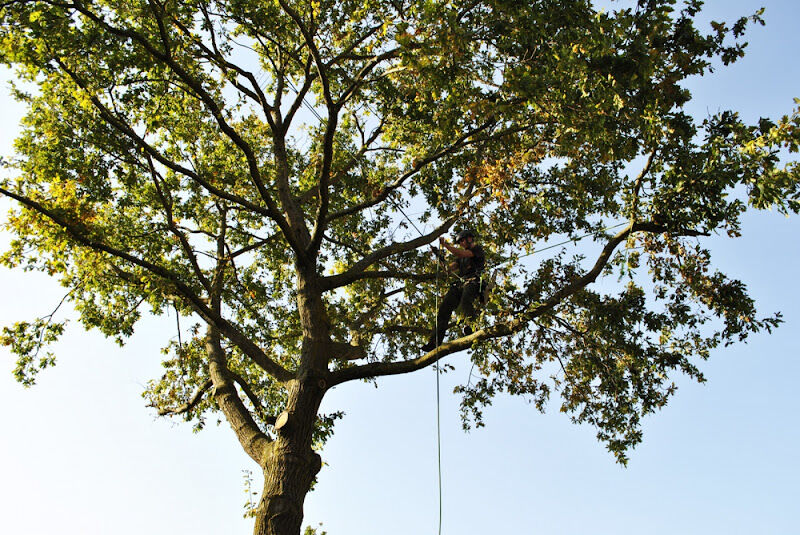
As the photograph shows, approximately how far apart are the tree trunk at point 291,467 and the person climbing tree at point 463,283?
1.72 m

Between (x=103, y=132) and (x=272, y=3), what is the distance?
3.14 metres

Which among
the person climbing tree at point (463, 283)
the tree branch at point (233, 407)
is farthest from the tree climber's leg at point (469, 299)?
the tree branch at point (233, 407)

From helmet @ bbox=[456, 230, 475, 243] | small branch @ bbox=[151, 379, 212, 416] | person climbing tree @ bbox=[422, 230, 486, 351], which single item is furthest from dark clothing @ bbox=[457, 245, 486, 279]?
small branch @ bbox=[151, 379, 212, 416]

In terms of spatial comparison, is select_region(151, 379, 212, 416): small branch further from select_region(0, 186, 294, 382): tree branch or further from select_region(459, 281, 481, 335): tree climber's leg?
select_region(459, 281, 481, 335): tree climber's leg

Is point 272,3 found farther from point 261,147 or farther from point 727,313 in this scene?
point 727,313

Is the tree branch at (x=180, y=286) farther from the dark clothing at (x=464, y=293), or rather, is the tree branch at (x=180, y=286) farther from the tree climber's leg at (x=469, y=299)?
the tree climber's leg at (x=469, y=299)

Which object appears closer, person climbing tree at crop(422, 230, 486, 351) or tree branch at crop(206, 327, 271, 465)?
person climbing tree at crop(422, 230, 486, 351)

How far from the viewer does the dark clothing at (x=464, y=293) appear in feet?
24.2

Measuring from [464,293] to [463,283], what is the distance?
9.3 inches

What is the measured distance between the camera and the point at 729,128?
5.58 meters

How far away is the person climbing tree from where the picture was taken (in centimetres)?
738

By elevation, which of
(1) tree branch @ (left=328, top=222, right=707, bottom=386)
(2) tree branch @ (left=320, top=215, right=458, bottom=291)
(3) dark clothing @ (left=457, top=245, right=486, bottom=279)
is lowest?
(1) tree branch @ (left=328, top=222, right=707, bottom=386)

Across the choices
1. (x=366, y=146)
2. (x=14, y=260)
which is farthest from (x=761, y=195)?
(x=14, y=260)

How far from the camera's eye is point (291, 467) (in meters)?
6.98
